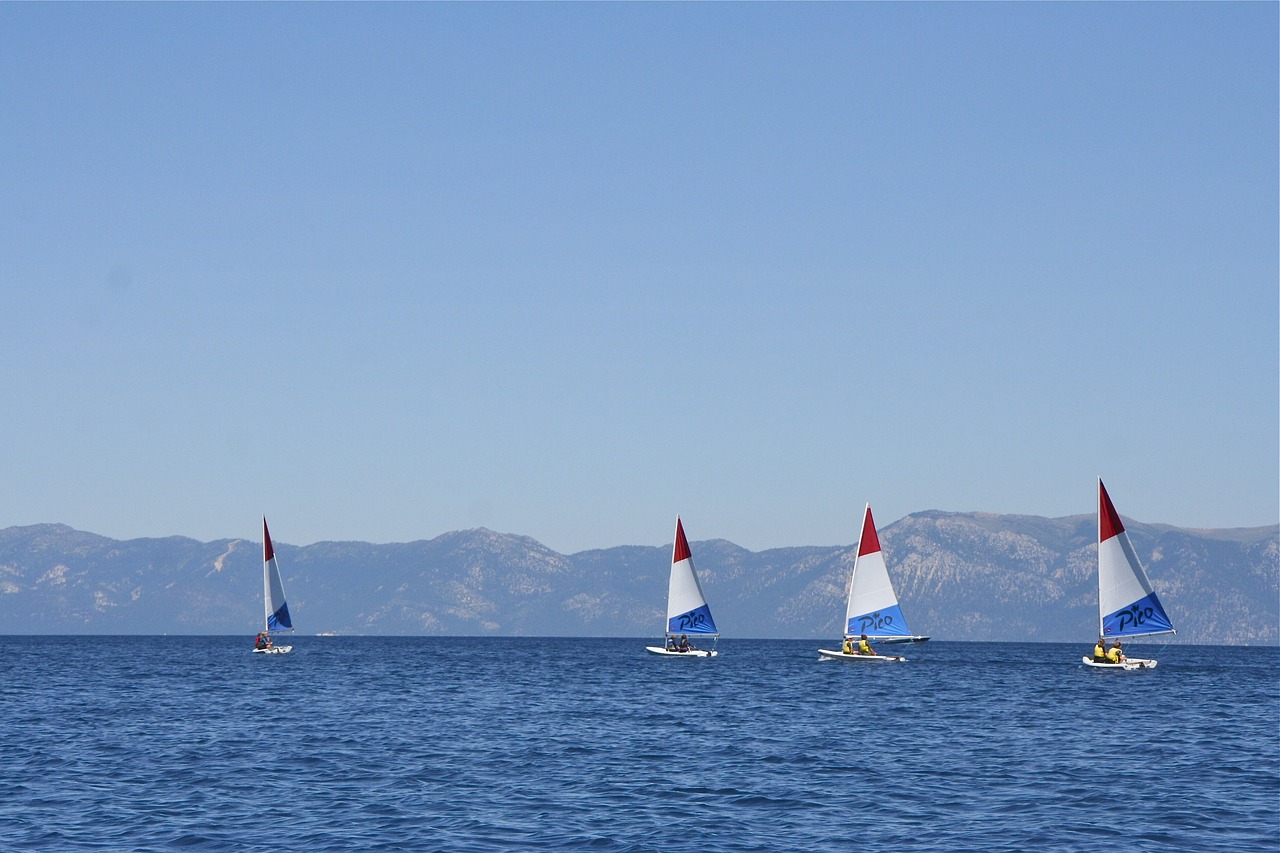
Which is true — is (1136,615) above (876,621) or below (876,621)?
above

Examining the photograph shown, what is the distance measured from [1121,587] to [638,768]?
60.3 metres

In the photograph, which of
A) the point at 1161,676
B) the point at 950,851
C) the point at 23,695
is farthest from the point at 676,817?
the point at 1161,676

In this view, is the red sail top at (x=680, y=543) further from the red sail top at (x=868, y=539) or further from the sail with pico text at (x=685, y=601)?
the red sail top at (x=868, y=539)

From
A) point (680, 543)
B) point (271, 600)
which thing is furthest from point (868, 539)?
point (271, 600)

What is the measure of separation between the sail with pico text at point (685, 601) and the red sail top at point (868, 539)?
1783 cm

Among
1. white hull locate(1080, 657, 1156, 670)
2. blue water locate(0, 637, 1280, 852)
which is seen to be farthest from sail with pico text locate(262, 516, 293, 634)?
white hull locate(1080, 657, 1156, 670)

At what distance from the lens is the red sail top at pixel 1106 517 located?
9731 cm

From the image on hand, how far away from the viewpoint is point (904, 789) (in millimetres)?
43594

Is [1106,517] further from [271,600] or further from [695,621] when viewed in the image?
[271,600]

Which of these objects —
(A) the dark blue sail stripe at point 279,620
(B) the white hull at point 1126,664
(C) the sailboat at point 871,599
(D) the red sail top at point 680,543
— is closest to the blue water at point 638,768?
(B) the white hull at point 1126,664

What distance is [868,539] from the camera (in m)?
110

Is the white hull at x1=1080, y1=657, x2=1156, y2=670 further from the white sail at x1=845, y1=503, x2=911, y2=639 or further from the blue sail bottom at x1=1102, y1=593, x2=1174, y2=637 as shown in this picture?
the white sail at x1=845, y1=503, x2=911, y2=639

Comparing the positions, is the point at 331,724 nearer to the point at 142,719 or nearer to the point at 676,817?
the point at 142,719

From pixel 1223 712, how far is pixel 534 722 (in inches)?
1415
